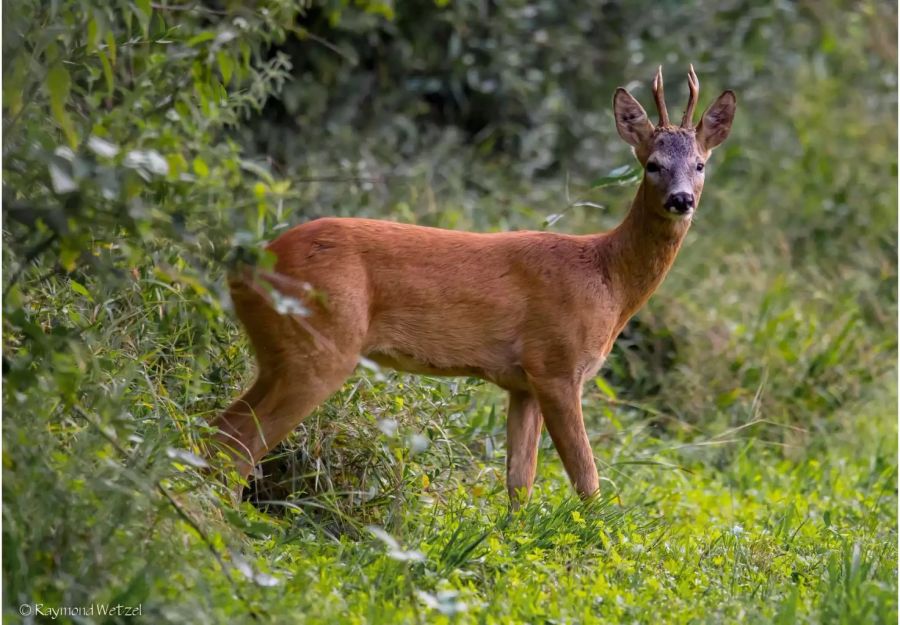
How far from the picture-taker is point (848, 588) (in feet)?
14.9

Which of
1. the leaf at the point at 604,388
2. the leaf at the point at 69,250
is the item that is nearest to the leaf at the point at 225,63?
the leaf at the point at 69,250

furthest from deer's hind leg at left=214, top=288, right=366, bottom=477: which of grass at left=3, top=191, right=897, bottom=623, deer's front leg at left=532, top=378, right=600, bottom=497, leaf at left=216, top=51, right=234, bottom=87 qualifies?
leaf at left=216, top=51, right=234, bottom=87

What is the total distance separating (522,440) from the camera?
5820 mm

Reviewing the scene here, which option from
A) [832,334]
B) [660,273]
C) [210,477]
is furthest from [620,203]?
[210,477]

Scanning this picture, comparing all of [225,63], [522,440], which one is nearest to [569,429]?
[522,440]

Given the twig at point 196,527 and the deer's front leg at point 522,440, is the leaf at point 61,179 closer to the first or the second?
the twig at point 196,527

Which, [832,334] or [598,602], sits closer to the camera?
[598,602]

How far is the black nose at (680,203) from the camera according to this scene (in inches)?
217

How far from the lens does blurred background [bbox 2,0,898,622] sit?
13.2 ft

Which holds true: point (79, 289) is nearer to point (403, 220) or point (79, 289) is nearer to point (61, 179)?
point (61, 179)

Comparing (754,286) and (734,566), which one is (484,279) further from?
(754,286)

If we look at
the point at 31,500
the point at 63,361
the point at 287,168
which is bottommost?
the point at 287,168

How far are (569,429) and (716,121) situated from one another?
1.56m

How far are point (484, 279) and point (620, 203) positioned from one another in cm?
472
